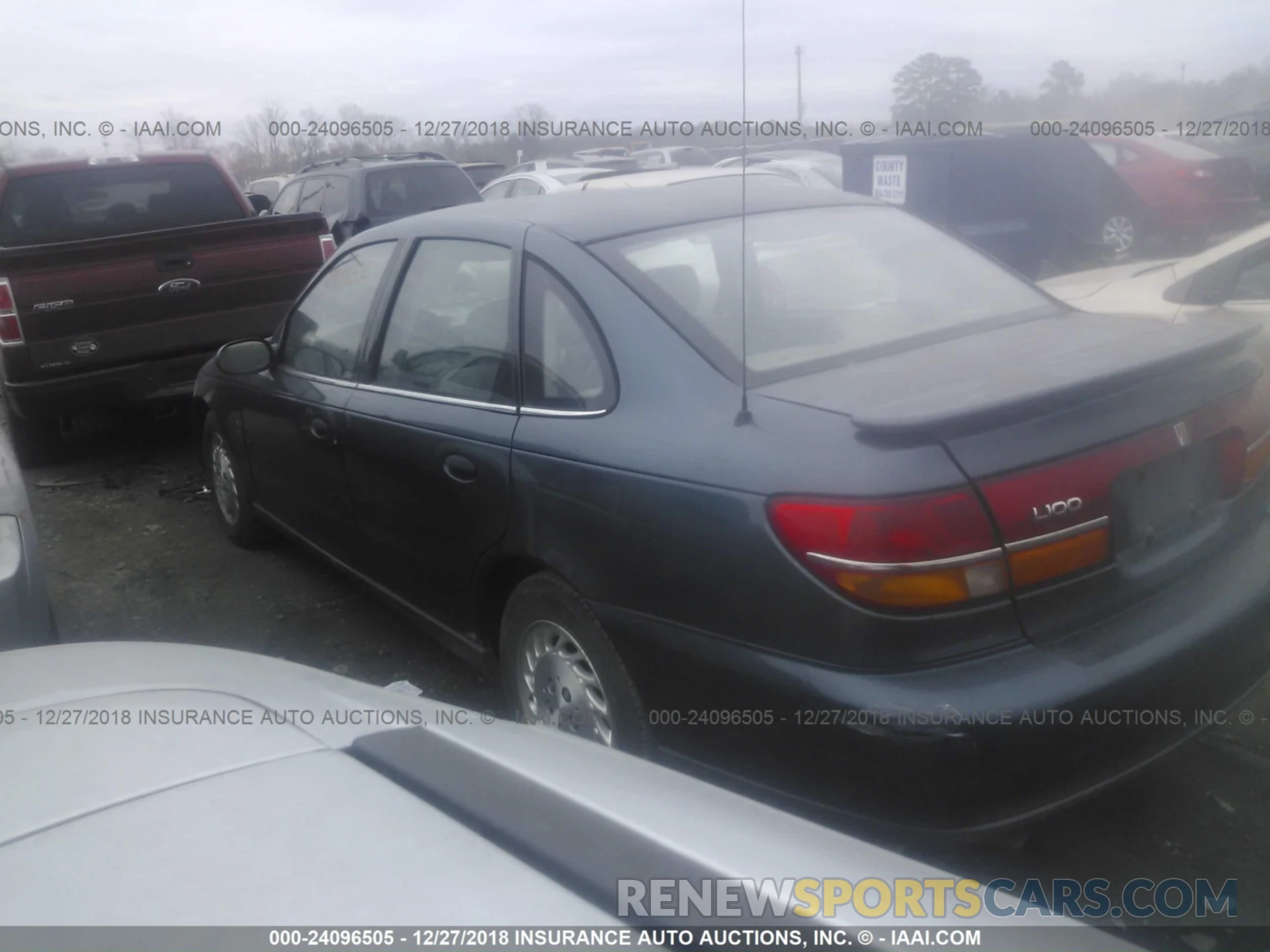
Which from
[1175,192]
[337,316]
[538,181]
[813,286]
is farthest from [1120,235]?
[337,316]

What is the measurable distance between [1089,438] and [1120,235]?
748cm

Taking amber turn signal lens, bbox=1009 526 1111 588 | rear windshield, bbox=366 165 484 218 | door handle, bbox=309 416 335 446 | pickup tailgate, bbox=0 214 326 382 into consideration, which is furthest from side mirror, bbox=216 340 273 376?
rear windshield, bbox=366 165 484 218

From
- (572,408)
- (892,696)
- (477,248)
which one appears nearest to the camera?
(892,696)

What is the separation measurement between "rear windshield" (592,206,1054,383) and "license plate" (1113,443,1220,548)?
2.23 ft

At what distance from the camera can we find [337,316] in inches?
159

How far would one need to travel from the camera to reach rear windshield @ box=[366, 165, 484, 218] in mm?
12078

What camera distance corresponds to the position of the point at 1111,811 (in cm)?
288

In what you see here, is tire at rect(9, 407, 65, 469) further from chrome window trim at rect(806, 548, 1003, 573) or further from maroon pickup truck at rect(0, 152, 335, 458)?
chrome window trim at rect(806, 548, 1003, 573)

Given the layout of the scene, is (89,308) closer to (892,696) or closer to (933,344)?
(933,344)

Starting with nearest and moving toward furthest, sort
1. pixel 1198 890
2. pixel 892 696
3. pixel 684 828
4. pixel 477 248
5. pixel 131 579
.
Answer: pixel 684 828
pixel 892 696
pixel 1198 890
pixel 477 248
pixel 131 579

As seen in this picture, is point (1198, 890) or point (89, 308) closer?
point (1198, 890)

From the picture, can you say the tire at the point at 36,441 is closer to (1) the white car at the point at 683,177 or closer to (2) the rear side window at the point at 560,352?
(1) the white car at the point at 683,177

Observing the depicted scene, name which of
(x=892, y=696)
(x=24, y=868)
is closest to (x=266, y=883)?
(x=24, y=868)

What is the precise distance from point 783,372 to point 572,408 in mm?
554
